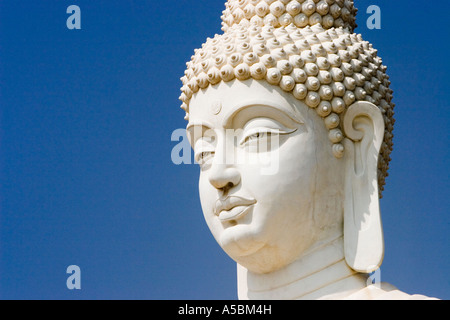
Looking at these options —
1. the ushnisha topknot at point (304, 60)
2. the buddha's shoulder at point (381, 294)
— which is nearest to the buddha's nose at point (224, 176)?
the ushnisha topknot at point (304, 60)

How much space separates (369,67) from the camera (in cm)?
1110

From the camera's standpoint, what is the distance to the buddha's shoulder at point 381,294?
10164 millimetres

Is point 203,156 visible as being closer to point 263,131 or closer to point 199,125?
point 199,125

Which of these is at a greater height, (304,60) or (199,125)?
(304,60)

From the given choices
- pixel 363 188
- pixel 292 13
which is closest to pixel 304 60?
pixel 292 13

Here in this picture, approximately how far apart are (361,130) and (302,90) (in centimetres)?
82

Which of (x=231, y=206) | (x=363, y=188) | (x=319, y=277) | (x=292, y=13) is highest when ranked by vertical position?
(x=292, y=13)

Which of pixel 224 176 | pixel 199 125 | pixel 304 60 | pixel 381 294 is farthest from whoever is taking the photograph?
pixel 199 125

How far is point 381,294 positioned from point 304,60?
2510 mm

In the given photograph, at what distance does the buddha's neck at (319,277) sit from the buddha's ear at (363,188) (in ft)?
0.42

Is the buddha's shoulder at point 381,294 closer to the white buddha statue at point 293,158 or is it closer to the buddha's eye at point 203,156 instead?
the white buddha statue at point 293,158

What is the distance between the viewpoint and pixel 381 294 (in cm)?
1022
